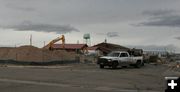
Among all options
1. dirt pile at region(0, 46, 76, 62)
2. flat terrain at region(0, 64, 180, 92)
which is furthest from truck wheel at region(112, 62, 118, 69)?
dirt pile at region(0, 46, 76, 62)

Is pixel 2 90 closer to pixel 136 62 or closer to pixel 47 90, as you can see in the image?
pixel 47 90

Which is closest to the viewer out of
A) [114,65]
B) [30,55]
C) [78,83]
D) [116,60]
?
[78,83]

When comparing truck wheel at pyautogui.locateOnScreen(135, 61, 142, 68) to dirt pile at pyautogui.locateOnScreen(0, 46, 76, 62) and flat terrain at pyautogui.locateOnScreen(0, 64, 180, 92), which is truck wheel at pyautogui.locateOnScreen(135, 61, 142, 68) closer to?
dirt pile at pyautogui.locateOnScreen(0, 46, 76, 62)

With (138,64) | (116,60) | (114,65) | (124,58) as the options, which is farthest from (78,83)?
(138,64)

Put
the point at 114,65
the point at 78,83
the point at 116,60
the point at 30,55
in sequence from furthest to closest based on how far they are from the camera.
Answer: the point at 30,55 < the point at 116,60 < the point at 114,65 < the point at 78,83

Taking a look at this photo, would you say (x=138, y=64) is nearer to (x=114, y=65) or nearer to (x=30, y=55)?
(x=114, y=65)

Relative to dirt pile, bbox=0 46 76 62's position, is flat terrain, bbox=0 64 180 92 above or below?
below

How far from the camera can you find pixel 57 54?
61156mm

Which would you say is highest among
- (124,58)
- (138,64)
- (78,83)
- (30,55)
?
(30,55)

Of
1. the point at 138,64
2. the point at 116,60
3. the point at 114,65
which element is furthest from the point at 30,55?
the point at 114,65

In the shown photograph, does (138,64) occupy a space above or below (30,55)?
below

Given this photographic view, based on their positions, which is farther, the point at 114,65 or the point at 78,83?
the point at 114,65

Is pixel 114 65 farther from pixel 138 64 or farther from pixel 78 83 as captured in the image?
pixel 78 83

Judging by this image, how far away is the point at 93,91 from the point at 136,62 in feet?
88.9
